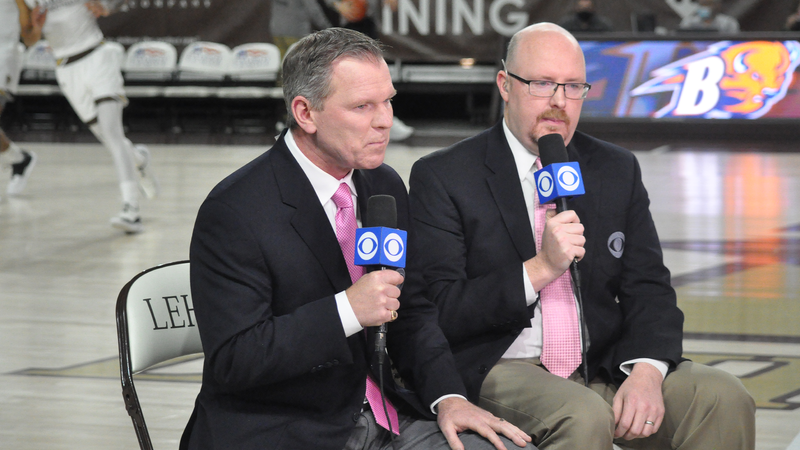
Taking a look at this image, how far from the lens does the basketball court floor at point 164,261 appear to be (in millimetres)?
3527

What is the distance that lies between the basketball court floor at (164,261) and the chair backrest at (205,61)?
94.5 inches

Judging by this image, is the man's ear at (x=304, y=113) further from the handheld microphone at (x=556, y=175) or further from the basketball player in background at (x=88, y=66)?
the basketball player in background at (x=88, y=66)

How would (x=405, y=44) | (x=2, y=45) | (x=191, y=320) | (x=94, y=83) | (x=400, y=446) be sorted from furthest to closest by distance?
1. (x=405, y=44)
2. (x=2, y=45)
3. (x=94, y=83)
4. (x=191, y=320)
5. (x=400, y=446)

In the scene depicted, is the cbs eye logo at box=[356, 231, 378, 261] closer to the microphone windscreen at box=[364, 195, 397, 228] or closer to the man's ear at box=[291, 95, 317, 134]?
the microphone windscreen at box=[364, 195, 397, 228]

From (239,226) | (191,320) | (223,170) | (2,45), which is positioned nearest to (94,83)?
(2,45)

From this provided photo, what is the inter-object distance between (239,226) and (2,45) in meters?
6.46

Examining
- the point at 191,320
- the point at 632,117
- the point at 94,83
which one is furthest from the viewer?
the point at 632,117

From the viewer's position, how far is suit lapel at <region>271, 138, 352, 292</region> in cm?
197

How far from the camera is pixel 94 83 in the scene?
693cm

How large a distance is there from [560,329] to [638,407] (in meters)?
Answer: 0.29

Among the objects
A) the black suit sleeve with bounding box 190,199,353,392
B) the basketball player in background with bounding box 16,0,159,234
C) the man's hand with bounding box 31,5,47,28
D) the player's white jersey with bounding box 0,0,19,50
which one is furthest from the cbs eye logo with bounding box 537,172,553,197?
the player's white jersey with bounding box 0,0,19,50

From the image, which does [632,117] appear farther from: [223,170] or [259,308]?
[259,308]

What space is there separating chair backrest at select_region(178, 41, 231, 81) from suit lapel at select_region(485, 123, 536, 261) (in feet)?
36.2

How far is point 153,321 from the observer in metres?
2.28
